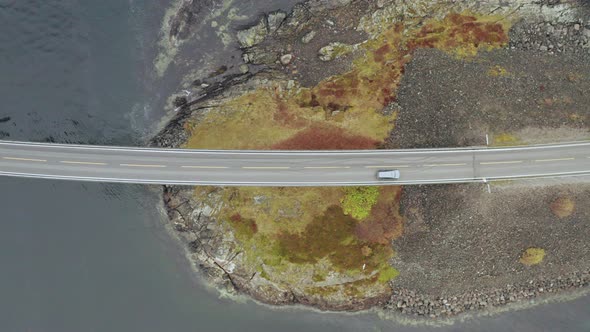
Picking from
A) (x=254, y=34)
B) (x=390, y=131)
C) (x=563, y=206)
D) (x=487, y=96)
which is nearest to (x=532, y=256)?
(x=563, y=206)

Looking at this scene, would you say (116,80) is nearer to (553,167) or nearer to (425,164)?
(425,164)

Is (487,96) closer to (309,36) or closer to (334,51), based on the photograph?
(334,51)

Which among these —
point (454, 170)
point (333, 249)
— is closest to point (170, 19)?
point (333, 249)

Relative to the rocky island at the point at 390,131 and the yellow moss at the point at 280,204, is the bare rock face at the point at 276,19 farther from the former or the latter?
the yellow moss at the point at 280,204

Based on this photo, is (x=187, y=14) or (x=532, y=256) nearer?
(x=532, y=256)

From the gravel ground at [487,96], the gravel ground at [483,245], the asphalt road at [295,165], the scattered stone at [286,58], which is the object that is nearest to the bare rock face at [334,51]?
the scattered stone at [286,58]
